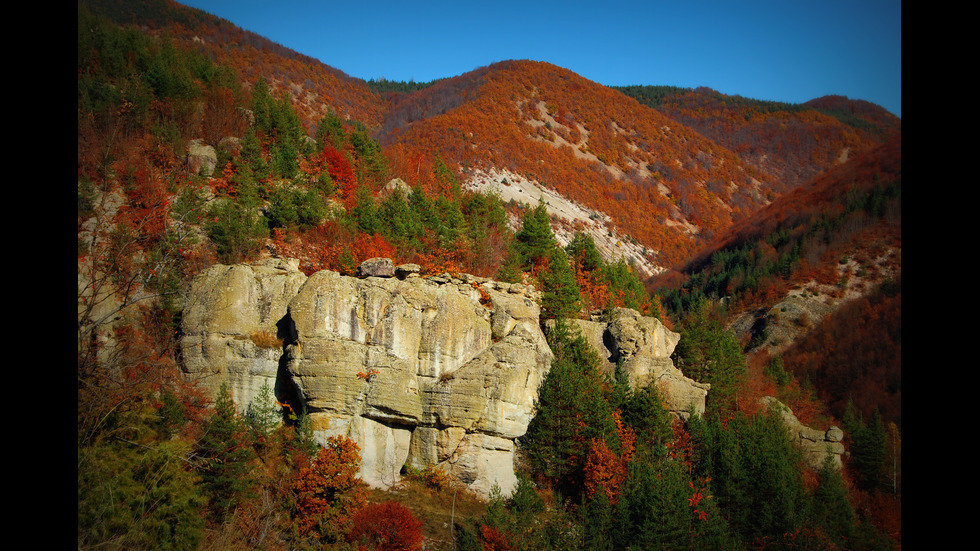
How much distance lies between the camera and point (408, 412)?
2511 cm

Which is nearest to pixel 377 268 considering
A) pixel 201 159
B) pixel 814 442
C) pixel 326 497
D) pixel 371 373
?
pixel 371 373

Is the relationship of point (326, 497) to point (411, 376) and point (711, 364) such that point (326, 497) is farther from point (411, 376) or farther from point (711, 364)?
point (711, 364)

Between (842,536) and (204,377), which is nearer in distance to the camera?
(204,377)

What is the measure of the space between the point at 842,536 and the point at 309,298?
107 feet

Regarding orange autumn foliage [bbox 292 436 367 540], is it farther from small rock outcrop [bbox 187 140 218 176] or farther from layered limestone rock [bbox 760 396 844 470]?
layered limestone rock [bbox 760 396 844 470]

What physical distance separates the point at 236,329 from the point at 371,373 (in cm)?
687

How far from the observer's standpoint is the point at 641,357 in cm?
3328

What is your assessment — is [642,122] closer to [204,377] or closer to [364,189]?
[364,189]

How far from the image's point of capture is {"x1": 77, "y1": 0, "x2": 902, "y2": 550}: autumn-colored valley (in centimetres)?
1293

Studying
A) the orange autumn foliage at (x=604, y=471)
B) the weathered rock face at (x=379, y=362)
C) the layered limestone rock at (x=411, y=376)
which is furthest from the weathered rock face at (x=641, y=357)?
the weathered rock face at (x=379, y=362)

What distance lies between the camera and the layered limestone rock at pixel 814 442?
4012 cm

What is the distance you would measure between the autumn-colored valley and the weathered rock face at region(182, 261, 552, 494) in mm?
906

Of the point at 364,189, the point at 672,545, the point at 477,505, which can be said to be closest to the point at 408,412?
the point at 477,505
